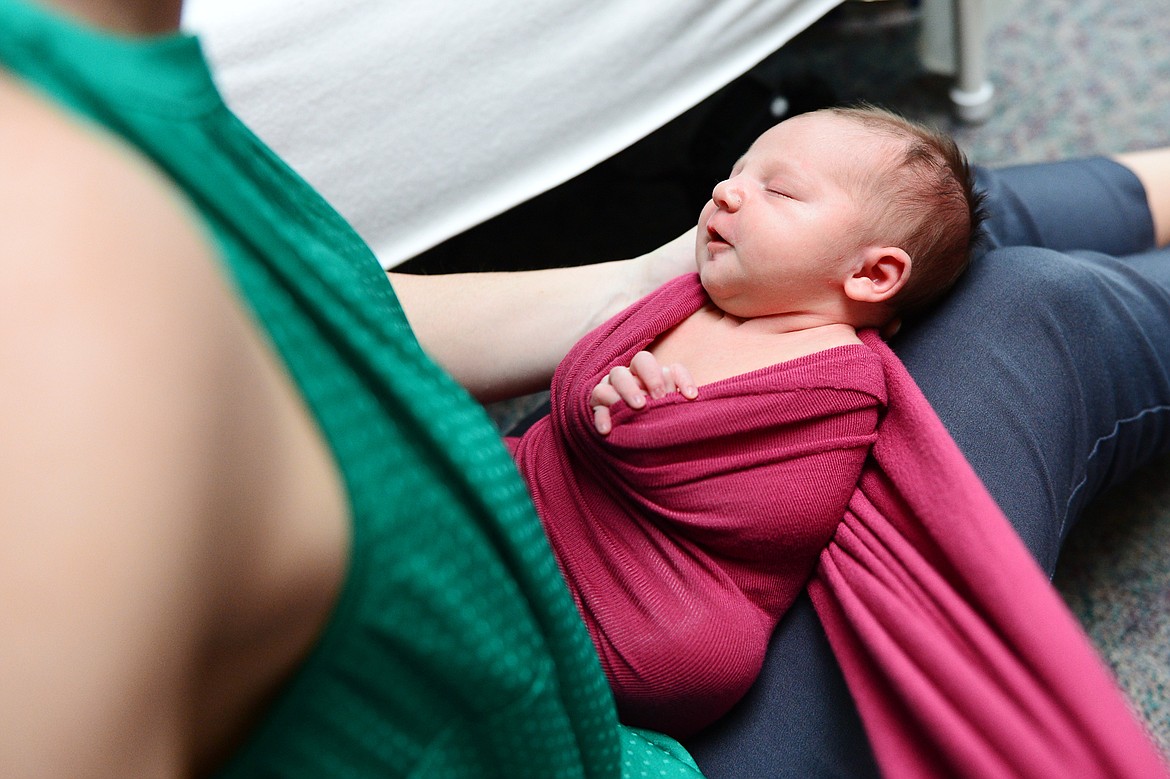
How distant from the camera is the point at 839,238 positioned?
2.31ft

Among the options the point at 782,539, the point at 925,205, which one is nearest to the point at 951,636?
the point at 782,539

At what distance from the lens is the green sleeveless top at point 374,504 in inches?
13.7

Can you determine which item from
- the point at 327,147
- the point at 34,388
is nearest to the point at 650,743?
the point at 34,388

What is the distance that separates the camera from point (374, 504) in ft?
1.21

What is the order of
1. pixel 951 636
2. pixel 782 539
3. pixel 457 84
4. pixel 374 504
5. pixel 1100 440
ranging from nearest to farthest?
pixel 374 504 → pixel 951 636 → pixel 782 539 → pixel 1100 440 → pixel 457 84

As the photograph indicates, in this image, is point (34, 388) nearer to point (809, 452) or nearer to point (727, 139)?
point (809, 452)

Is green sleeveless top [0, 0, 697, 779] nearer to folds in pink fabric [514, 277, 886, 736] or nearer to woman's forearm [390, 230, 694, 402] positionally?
folds in pink fabric [514, 277, 886, 736]

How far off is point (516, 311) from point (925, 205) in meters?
0.36

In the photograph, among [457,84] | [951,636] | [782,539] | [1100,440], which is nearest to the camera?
[951,636]

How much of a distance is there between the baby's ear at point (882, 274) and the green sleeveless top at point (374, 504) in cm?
38

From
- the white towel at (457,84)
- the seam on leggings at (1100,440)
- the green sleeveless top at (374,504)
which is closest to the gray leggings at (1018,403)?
the seam on leggings at (1100,440)

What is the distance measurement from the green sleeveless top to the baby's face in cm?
34

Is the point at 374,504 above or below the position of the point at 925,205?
above

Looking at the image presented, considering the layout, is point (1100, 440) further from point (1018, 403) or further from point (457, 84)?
point (457, 84)
